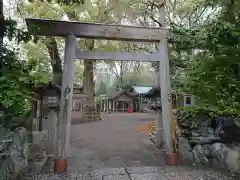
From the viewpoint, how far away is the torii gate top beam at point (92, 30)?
204 inches

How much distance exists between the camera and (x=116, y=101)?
27938 millimetres

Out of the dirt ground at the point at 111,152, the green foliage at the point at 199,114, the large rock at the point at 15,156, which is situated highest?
the green foliage at the point at 199,114

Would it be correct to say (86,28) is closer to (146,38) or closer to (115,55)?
(115,55)

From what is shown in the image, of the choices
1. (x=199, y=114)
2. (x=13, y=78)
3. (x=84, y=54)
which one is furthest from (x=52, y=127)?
(x=199, y=114)

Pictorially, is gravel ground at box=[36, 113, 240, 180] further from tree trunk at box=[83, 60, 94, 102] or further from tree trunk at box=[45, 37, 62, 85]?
tree trunk at box=[83, 60, 94, 102]

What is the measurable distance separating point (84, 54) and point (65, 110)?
139 cm

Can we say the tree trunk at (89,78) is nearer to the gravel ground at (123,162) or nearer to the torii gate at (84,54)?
the gravel ground at (123,162)

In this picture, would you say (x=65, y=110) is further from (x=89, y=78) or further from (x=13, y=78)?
(x=89, y=78)

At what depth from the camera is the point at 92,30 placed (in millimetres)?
5520

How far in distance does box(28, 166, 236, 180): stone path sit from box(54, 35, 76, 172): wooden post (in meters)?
0.42

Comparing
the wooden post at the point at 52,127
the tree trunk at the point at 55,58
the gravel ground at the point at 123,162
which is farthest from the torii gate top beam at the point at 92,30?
the tree trunk at the point at 55,58

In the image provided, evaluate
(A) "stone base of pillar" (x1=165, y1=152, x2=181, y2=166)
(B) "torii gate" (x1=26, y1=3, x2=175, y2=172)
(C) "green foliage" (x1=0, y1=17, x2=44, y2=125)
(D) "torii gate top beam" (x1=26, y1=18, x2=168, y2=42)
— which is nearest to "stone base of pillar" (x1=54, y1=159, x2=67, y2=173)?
(B) "torii gate" (x1=26, y1=3, x2=175, y2=172)

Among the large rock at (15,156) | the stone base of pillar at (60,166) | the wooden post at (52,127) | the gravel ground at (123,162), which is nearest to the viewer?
the large rock at (15,156)

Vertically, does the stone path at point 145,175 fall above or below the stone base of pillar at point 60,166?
below
